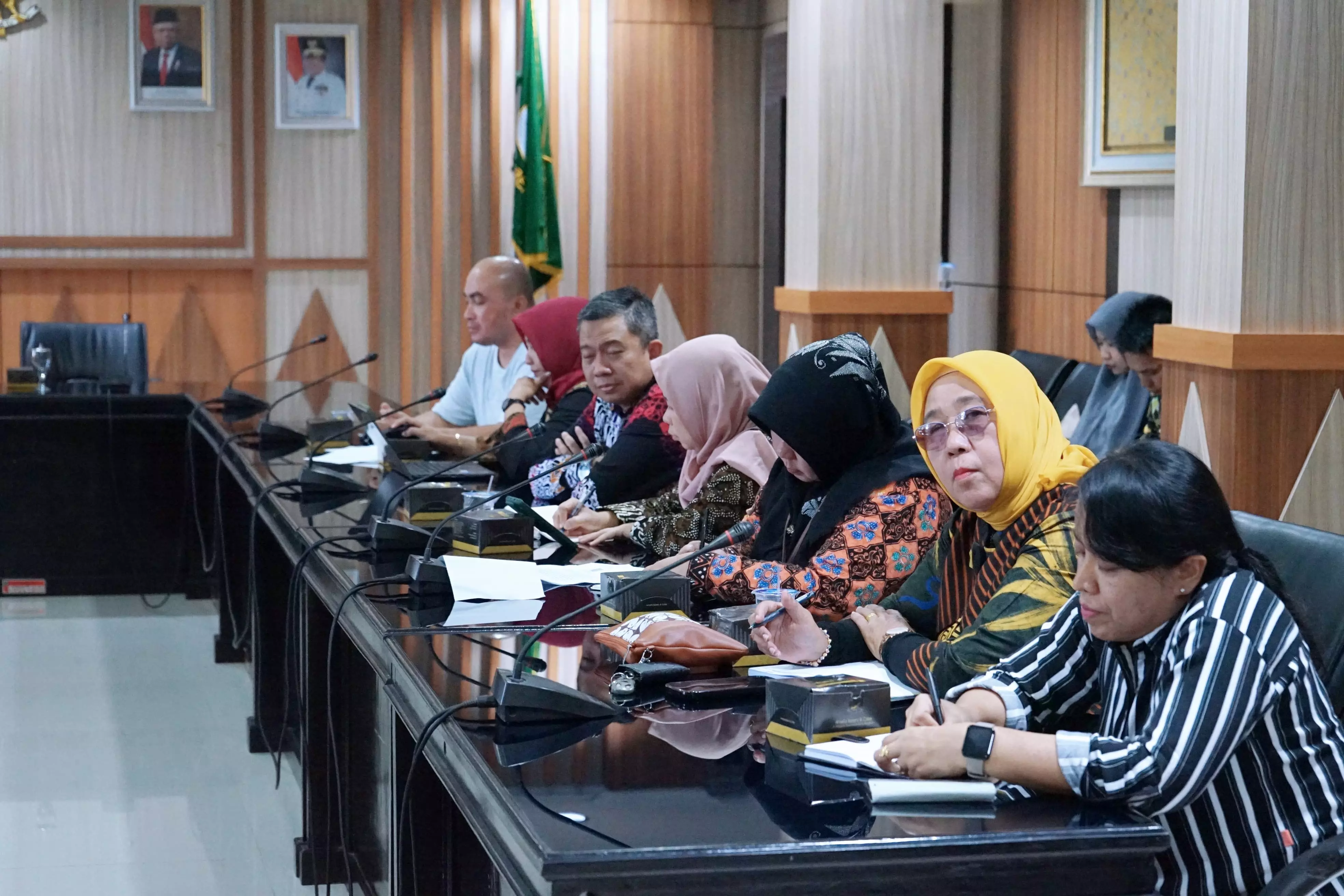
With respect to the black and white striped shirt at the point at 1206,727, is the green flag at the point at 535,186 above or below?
above

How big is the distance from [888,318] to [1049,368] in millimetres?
517

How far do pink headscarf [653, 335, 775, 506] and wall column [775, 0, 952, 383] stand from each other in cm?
199

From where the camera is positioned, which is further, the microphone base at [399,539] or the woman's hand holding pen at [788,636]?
the microphone base at [399,539]

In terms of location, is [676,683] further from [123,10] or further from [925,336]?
[123,10]

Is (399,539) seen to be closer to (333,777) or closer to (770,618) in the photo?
(333,777)

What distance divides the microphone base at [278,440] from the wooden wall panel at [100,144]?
187 inches

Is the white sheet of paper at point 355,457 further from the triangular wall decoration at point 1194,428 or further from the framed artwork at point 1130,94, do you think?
the framed artwork at point 1130,94

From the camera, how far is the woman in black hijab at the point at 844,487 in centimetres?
229

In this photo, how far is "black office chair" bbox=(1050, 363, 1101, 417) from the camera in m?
4.58

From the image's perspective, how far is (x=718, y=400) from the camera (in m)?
2.91

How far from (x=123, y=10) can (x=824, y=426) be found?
739 centimetres

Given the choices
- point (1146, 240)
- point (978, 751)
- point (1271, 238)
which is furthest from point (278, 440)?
point (978, 751)

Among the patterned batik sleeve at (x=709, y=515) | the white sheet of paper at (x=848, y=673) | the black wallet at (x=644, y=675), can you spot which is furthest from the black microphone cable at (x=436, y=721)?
the patterned batik sleeve at (x=709, y=515)

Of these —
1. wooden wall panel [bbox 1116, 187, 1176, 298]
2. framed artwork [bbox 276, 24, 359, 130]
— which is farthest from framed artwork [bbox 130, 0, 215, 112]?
wooden wall panel [bbox 1116, 187, 1176, 298]
